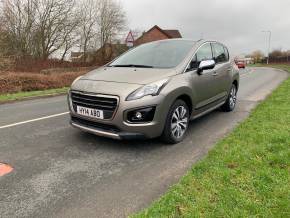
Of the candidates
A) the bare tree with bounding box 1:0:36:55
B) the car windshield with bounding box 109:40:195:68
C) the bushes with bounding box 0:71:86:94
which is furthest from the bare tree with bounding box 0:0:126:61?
the car windshield with bounding box 109:40:195:68

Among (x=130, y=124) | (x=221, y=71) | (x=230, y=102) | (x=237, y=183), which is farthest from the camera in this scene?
(x=230, y=102)

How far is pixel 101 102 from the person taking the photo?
4273mm

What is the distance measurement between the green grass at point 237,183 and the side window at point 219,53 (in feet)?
7.08

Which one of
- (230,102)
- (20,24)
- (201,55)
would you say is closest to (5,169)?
(201,55)

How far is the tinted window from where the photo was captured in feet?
17.4

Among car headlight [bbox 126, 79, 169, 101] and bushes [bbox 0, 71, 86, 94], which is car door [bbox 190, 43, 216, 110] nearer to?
car headlight [bbox 126, 79, 169, 101]

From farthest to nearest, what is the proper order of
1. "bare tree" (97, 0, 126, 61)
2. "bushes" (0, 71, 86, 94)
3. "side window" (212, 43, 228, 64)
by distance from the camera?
"bare tree" (97, 0, 126, 61) < "bushes" (0, 71, 86, 94) < "side window" (212, 43, 228, 64)

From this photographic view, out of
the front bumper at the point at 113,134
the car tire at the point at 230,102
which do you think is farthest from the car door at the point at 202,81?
the front bumper at the point at 113,134

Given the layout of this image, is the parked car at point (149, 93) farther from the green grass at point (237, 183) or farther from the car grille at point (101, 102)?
the green grass at point (237, 183)

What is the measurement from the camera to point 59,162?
4074 mm

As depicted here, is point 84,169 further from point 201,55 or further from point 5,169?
point 201,55

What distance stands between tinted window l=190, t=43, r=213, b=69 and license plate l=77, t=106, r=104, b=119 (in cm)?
192

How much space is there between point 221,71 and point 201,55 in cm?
100

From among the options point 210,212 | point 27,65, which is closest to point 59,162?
point 210,212
